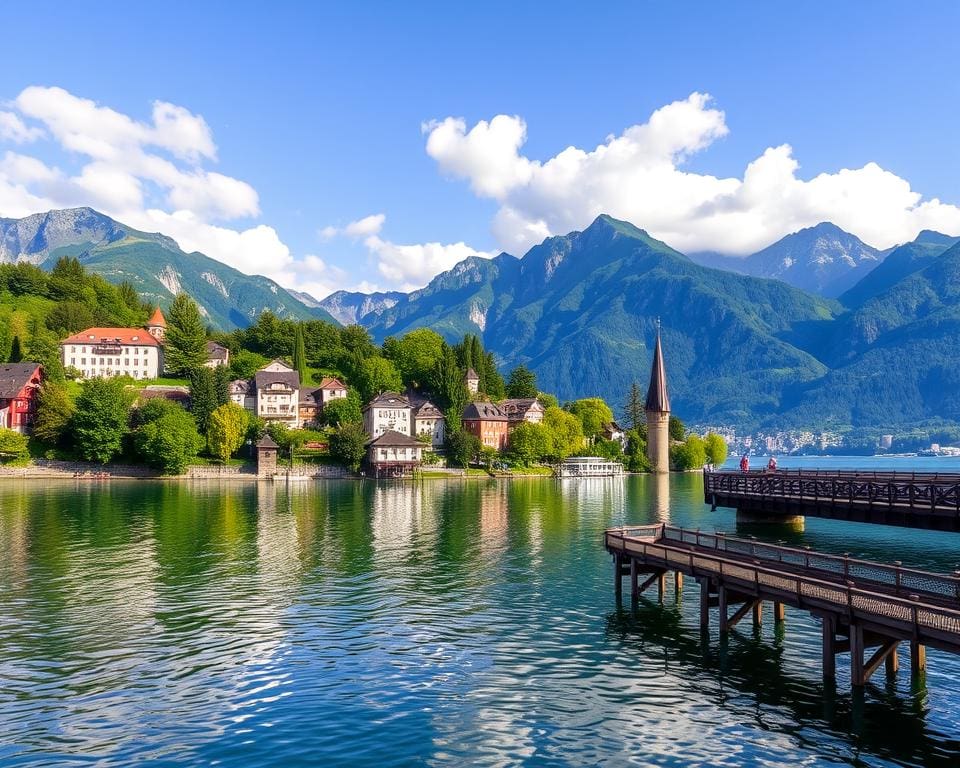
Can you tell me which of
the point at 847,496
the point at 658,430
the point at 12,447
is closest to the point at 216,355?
the point at 12,447

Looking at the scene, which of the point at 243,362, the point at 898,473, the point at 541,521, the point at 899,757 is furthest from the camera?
the point at 243,362

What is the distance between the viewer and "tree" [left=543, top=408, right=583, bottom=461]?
166 metres

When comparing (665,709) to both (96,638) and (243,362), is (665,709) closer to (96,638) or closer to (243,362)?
(96,638)

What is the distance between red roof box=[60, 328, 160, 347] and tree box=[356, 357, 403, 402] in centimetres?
4906

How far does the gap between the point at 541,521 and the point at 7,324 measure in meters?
146

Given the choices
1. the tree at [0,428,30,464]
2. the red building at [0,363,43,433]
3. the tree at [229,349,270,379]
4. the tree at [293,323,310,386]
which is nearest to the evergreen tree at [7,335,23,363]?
the red building at [0,363,43,433]

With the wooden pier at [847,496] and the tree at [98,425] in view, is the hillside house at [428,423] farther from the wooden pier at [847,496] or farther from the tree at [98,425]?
the wooden pier at [847,496]

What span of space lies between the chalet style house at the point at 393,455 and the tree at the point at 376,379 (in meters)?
34.3

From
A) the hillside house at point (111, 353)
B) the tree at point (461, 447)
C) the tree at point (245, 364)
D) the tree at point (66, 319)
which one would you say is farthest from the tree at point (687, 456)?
the tree at point (66, 319)

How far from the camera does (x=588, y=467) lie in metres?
168

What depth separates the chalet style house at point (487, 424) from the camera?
546ft

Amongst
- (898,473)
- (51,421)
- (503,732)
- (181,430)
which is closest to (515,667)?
(503,732)

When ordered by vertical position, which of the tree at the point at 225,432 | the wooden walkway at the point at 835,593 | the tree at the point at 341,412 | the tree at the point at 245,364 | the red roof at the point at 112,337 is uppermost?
the red roof at the point at 112,337

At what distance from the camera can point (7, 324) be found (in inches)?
6417
